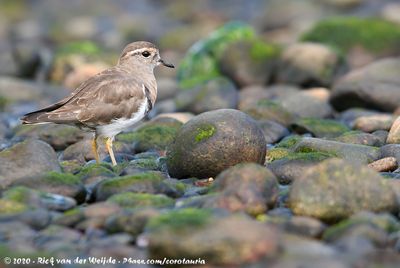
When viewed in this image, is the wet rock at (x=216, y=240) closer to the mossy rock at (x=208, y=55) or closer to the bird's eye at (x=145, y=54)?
the bird's eye at (x=145, y=54)

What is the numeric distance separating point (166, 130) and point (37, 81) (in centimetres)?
1086

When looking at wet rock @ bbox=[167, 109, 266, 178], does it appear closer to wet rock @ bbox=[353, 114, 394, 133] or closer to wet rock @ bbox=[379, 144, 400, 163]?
wet rock @ bbox=[379, 144, 400, 163]

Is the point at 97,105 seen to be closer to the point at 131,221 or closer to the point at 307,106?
the point at 131,221

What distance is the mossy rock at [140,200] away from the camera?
8641 millimetres

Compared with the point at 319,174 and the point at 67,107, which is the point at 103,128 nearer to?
the point at 67,107

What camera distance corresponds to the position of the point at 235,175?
28.8ft

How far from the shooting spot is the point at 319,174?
8.53 metres

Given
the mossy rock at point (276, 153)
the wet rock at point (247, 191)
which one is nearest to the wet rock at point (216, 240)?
the wet rock at point (247, 191)

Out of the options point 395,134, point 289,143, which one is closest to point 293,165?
point 289,143

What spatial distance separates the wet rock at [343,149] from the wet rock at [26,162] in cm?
364

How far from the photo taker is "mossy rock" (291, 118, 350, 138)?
14117 millimetres

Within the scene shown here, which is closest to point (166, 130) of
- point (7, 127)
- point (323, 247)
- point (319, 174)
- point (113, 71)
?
point (113, 71)

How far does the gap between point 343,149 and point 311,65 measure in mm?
7873

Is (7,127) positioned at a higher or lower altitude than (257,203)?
lower
